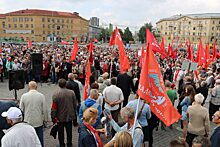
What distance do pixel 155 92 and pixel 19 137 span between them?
2137 millimetres

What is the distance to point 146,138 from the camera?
17.3ft

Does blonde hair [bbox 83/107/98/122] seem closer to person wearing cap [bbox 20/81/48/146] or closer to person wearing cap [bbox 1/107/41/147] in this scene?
person wearing cap [bbox 1/107/41/147]

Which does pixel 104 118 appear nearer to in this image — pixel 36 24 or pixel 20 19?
pixel 36 24

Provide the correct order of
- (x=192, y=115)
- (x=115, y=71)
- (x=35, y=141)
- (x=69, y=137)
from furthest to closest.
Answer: (x=115, y=71) < (x=69, y=137) < (x=192, y=115) < (x=35, y=141)

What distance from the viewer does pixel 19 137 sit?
318cm

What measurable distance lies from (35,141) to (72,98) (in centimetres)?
208

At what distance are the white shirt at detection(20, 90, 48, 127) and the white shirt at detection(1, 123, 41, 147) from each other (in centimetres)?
162

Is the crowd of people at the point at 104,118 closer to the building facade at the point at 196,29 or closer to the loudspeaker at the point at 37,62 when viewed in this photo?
the loudspeaker at the point at 37,62

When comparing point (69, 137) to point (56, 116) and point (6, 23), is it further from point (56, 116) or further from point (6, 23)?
point (6, 23)

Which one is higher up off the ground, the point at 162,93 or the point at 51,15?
the point at 51,15

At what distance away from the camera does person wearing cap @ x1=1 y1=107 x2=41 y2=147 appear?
313cm

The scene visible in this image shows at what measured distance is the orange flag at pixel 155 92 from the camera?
135 inches

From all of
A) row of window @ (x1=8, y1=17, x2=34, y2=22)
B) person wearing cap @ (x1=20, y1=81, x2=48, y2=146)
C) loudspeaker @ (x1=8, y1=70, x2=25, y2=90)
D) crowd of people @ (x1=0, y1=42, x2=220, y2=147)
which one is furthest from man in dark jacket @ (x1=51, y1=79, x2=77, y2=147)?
row of window @ (x1=8, y1=17, x2=34, y2=22)

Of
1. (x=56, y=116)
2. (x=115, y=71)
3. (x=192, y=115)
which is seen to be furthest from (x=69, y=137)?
(x=115, y=71)
